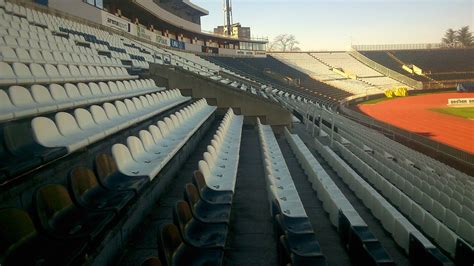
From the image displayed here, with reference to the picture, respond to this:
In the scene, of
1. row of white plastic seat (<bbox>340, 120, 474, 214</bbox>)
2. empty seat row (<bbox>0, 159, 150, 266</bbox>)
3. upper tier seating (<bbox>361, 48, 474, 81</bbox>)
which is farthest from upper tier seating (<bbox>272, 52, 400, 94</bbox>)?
empty seat row (<bbox>0, 159, 150, 266</bbox>)

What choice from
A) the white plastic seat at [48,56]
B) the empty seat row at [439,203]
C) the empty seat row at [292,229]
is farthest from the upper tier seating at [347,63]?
the empty seat row at [292,229]

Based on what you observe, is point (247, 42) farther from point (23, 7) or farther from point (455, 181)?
point (455, 181)

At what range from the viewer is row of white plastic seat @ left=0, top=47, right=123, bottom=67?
556 centimetres

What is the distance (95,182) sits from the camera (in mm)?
2912

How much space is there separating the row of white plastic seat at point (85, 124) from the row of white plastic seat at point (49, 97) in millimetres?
301

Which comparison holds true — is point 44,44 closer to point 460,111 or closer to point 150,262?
point 150,262

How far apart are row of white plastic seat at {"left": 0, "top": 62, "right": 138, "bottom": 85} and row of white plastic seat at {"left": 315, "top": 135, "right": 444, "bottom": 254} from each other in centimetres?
473

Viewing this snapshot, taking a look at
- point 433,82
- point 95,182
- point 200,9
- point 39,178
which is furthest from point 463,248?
point 433,82

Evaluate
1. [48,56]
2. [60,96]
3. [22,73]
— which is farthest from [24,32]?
[60,96]

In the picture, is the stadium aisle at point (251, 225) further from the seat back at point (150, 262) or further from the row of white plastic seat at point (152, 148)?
the seat back at point (150, 262)

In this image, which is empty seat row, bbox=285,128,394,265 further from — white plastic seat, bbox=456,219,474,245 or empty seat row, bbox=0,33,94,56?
empty seat row, bbox=0,33,94,56

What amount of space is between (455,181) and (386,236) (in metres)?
4.02

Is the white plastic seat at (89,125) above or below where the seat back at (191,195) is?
above

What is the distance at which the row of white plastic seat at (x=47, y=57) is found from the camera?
556 centimetres
